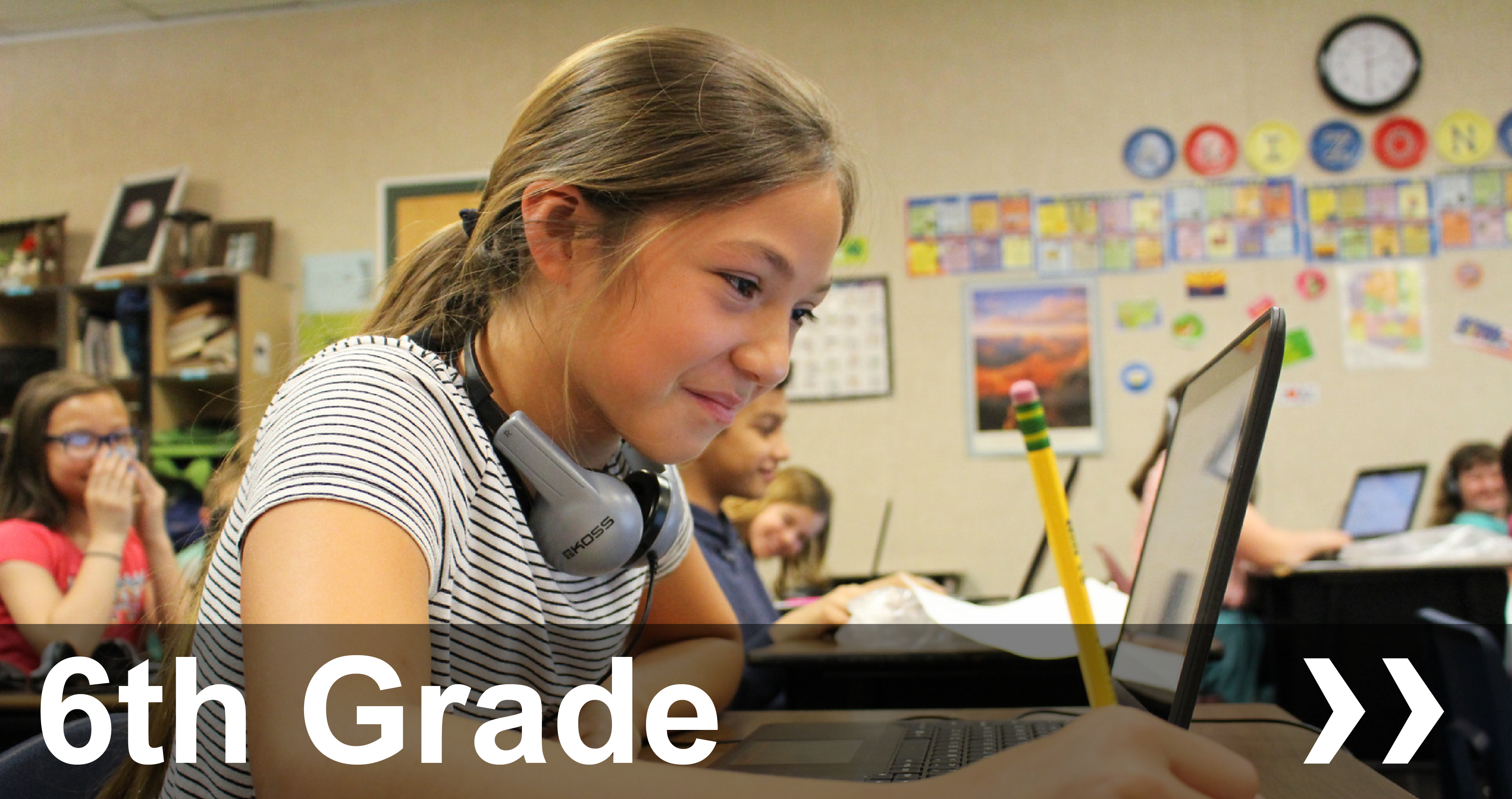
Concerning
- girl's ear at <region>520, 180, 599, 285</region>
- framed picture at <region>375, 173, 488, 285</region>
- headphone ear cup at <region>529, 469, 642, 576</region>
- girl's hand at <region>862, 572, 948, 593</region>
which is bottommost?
girl's hand at <region>862, 572, 948, 593</region>

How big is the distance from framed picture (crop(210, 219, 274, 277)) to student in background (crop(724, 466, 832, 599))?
213 cm

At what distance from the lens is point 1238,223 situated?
11.5 ft

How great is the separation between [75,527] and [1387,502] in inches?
139

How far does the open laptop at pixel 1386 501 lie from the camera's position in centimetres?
326

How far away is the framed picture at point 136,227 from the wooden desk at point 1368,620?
3672mm

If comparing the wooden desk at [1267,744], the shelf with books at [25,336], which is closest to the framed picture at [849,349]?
the shelf with books at [25,336]

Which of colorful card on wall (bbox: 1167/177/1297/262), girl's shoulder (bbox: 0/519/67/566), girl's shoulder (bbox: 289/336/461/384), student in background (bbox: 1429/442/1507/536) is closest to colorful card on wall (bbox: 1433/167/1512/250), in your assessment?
colorful card on wall (bbox: 1167/177/1297/262)

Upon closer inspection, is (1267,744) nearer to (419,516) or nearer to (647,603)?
(647,603)

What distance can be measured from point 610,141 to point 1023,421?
0.36 metres

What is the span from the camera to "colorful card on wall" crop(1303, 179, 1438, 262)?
344 centimetres

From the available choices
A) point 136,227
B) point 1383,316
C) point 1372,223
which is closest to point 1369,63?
point 1372,223

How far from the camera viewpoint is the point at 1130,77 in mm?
3562

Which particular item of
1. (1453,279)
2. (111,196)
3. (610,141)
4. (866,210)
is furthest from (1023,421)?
(111,196)

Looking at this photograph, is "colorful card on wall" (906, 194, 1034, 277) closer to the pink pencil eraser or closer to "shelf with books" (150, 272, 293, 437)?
"shelf with books" (150, 272, 293, 437)
